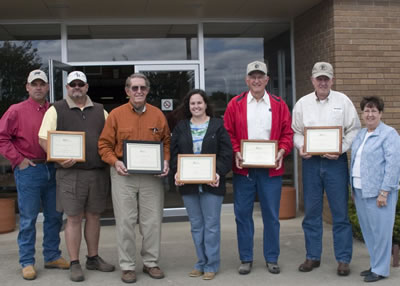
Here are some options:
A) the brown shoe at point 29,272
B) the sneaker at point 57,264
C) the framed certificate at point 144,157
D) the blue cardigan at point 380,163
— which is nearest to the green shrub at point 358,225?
the blue cardigan at point 380,163

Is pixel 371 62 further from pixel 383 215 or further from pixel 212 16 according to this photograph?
pixel 383 215

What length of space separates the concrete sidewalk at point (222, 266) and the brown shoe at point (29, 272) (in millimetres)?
58

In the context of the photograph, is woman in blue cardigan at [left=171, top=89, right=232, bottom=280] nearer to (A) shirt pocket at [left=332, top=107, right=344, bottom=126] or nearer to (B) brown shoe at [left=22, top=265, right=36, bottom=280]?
(A) shirt pocket at [left=332, top=107, right=344, bottom=126]

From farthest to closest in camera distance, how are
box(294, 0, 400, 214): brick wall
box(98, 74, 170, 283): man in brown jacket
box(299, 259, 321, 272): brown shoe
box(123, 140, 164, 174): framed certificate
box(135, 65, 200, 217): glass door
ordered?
box(135, 65, 200, 217): glass door
box(294, 0, 400, 214): brick wall
box(299, 259, 321, 272): brown shoe
box(98, 74, 170, 283): man in brown jacket
box(123, 140, 164, 174): framed certificate

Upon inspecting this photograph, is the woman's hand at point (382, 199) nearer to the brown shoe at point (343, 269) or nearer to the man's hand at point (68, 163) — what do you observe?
the brown shoe at point (343, 269)

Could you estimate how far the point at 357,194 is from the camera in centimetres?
466

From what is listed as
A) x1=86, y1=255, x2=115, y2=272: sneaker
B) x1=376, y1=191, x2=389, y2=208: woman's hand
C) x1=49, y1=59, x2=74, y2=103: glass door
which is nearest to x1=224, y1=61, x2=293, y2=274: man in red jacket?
x1=376, y1=191, x2=389, y2=208: woman's hand

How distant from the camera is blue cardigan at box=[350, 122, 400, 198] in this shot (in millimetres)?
4387

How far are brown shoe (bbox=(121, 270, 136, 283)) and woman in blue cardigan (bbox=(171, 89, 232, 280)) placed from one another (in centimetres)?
67

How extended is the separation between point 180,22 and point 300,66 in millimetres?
2084

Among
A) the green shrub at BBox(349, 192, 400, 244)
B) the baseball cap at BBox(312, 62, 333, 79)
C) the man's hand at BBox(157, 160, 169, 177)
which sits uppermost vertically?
the baseball cap at BBox(312, 62, 333, 79)

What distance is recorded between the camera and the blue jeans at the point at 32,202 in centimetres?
479

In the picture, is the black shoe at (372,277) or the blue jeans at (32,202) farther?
the blue jeans at (32,202)

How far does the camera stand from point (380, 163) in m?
4.46
